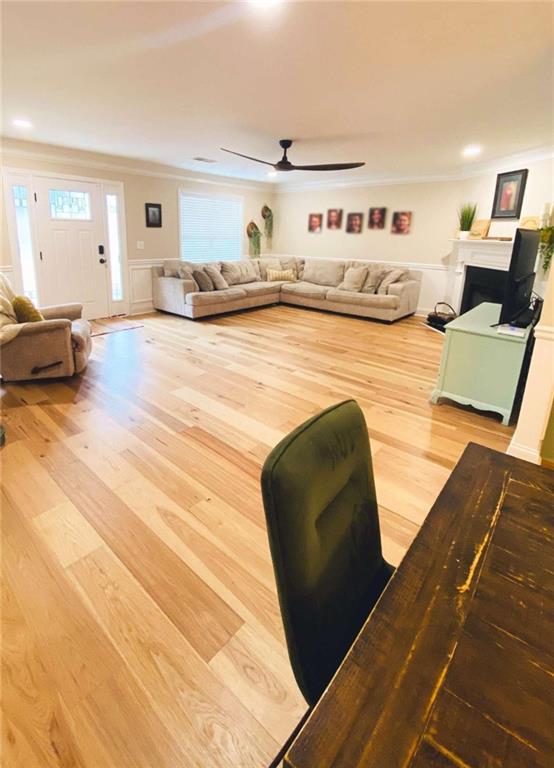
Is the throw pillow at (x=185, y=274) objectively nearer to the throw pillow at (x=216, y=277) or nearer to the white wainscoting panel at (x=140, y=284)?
the throw pillow at (x=216, y=277)

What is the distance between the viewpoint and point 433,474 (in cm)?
245

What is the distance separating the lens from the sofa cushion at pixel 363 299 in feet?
20.7

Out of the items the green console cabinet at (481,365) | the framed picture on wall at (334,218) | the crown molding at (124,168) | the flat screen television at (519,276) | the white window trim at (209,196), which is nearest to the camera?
the flat screen television at (519,276)

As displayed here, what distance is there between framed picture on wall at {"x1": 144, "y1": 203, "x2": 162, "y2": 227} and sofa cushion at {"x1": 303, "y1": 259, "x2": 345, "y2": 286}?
2.93m

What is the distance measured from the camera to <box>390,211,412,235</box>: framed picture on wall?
22.3 ft

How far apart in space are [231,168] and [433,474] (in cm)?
598

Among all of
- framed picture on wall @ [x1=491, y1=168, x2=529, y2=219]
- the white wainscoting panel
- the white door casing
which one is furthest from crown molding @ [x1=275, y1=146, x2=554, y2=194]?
the white door casing

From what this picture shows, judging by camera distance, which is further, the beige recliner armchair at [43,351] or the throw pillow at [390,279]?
the throw pillow at [390,279]

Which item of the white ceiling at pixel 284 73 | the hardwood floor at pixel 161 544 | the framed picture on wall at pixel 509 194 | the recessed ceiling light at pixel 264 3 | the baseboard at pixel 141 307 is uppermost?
the white ceiling at pixel 284 73

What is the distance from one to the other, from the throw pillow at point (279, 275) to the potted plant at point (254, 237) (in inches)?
36.6

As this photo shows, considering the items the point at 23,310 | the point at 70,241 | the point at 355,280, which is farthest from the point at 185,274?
the point at 23,310

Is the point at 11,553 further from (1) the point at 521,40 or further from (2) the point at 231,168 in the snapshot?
(2) the point at 231,168

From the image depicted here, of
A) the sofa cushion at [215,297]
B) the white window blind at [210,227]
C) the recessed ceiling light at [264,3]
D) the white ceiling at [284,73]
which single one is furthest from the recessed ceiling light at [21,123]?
the recessed ceiling light at [264,3]

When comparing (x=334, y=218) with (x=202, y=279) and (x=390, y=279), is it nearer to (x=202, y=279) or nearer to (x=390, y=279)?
(x=390, y=279)
